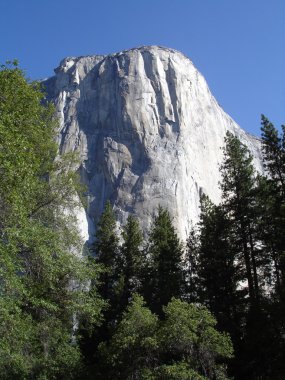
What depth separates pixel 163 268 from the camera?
32062 millimetres

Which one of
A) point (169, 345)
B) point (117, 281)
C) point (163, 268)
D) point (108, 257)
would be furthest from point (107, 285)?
point (169, 345)

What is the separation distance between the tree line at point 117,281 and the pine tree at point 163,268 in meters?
0.09

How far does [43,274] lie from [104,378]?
13.3 meters

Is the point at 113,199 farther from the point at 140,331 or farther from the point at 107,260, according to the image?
the point at 140,331

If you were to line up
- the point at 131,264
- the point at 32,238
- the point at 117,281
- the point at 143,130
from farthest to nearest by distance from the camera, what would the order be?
the point at 143,130
the point at 131,264
the point at 117,281
the point at 32,238

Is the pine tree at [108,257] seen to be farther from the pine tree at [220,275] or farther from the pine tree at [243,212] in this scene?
the pine tree at [243,212]

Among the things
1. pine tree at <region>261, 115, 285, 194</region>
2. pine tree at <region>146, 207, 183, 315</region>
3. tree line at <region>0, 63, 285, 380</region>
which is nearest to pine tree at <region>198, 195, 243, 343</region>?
tree line at <region>0, 63, 285, 380</region>

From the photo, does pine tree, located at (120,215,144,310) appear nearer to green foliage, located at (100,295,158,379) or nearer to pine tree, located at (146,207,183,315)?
pine tree, located at (146,207,183,315)

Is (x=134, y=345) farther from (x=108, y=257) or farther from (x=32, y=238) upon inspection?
(x=108, y=257)

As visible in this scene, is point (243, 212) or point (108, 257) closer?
point (243, 212)

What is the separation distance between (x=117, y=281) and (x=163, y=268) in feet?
15.9

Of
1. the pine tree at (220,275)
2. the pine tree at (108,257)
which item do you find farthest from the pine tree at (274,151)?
the pine tree at (108,257)

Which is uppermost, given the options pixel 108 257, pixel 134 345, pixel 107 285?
pixel 108 257

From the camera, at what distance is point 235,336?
2544cm
